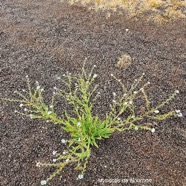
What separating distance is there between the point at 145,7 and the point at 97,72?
2356 millimetres

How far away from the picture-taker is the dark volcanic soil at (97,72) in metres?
2.63

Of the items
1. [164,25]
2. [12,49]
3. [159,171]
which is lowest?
[159,171]

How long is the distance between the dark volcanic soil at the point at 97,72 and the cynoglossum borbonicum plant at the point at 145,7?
25cm

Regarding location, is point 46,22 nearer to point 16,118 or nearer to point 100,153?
point 16,118

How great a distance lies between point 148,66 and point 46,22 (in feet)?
7.67

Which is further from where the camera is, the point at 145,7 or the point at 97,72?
the point at 145,7

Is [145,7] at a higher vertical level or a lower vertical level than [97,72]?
higher

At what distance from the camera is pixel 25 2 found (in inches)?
233

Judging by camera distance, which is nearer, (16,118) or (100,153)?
(100,153)

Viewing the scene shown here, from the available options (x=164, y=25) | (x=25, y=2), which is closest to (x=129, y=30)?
(x=164, y=25)

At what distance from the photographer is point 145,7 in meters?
5.36

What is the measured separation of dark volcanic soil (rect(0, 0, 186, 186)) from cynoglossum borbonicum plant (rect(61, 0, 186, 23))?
254 mm

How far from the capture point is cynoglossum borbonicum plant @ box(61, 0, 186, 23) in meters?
5.15

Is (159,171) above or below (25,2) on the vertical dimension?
below
